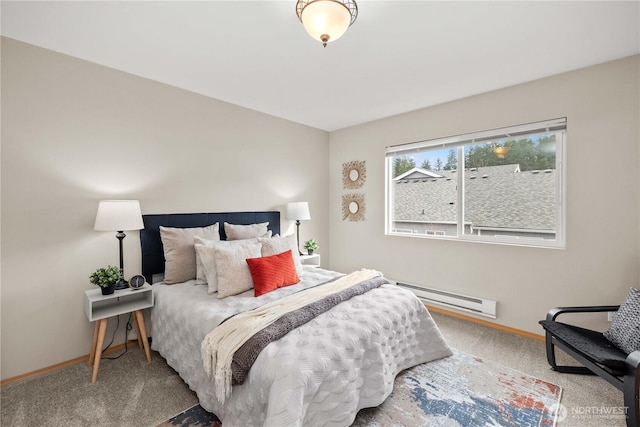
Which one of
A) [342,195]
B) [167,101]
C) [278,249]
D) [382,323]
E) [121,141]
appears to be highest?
[167,101]

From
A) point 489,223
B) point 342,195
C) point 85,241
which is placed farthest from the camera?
point 342,195

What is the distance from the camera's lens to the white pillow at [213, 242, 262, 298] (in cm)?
229

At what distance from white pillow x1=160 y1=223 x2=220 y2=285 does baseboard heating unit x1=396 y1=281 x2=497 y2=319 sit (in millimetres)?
2705

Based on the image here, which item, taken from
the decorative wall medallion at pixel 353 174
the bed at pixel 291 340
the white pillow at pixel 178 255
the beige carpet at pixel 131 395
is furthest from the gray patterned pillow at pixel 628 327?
the white pillow at pixel 178 255

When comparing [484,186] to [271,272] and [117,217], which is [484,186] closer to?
[271,272]

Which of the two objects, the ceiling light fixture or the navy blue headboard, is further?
the navy blue headboard

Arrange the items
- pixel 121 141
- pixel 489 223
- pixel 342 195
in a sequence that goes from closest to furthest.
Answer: pixel 121 141
pixel 489 223
pixel 342 195

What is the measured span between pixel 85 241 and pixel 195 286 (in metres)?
1.01

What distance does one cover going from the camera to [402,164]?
396 centimetres

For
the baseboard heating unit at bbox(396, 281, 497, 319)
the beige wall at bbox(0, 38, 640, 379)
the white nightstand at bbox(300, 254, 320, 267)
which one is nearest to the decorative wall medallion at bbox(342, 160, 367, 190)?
the beige wall at bbox(0, 38, 640, 379)

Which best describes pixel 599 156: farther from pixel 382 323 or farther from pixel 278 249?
pixel 278 249

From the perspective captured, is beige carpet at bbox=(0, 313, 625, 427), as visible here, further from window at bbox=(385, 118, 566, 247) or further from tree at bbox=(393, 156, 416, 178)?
tree at bbox=(393, 156, 416, 178)

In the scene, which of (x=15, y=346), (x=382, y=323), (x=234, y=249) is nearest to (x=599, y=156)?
(x=382, y=323)

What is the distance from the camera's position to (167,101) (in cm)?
286
